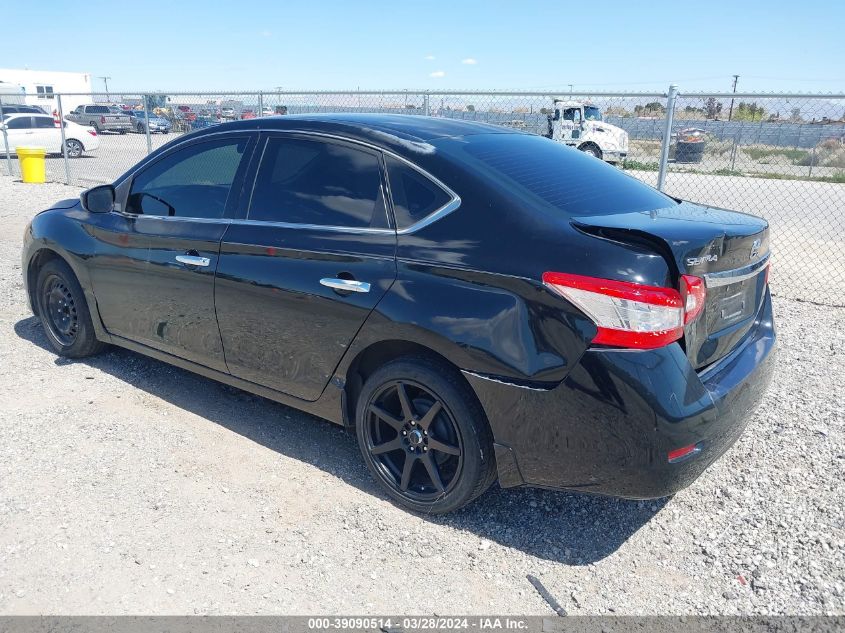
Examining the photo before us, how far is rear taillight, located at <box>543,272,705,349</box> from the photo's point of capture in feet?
8.30

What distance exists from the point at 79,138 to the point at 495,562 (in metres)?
24.5

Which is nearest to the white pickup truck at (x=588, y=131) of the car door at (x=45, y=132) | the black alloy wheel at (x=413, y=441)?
the car door at (x=45, y=132)

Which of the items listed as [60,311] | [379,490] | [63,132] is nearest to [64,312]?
[60,311]

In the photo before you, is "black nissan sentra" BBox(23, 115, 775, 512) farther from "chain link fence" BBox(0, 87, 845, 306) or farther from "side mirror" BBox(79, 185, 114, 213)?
"chain link fence" BBox(0, 87, 845, 306)

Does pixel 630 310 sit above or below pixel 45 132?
above

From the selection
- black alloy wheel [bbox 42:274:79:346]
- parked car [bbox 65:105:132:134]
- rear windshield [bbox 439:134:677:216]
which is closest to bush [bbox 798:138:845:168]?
rear windshield [bbox 439:134:677:216]

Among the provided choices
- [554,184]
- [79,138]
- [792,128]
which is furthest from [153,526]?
[79,138]

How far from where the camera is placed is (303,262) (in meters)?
3.39

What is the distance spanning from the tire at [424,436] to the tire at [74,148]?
2385 centimetres

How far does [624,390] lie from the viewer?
2.55 meters

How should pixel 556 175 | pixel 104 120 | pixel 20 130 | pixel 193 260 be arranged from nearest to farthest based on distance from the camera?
pixel 556 175, pixel 193 260, pixel 20 130, pixel 104 120

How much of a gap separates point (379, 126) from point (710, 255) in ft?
5.58

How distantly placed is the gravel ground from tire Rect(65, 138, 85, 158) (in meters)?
22.0

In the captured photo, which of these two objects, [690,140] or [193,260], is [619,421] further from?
[690,140]
